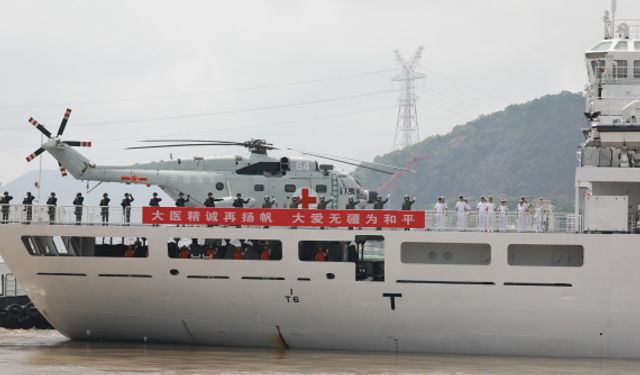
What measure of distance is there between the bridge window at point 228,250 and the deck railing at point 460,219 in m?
1.66

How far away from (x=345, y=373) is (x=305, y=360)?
8.53 ft

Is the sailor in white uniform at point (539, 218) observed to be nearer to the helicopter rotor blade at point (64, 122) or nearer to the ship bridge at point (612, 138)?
the ship bridge at point (612, 138)

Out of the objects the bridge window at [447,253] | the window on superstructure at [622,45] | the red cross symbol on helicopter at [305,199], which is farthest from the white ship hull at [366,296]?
the window on superstructure at [622,45]

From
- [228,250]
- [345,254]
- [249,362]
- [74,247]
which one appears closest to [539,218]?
[345,254]

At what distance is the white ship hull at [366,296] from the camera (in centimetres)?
3338

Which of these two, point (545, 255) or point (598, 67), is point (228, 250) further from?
point (598, 67)

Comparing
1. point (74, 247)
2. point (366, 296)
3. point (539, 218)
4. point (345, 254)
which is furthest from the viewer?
point (74, 247)

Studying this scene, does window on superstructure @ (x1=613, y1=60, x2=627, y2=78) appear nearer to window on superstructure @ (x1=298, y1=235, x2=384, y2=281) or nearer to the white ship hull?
the white ship hull

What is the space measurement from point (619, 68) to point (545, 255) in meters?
7.03

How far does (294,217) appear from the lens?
3428 cm

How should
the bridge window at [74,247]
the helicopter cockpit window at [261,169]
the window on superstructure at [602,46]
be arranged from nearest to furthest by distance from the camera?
the bridge window at [74,247] < the window on superstructure at [602,46] < the helicopter cockpit window at [261,169]

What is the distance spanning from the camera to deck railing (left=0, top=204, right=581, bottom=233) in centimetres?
3412

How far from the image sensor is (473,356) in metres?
33.8

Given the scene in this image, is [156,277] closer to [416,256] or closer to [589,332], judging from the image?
[416,256]
